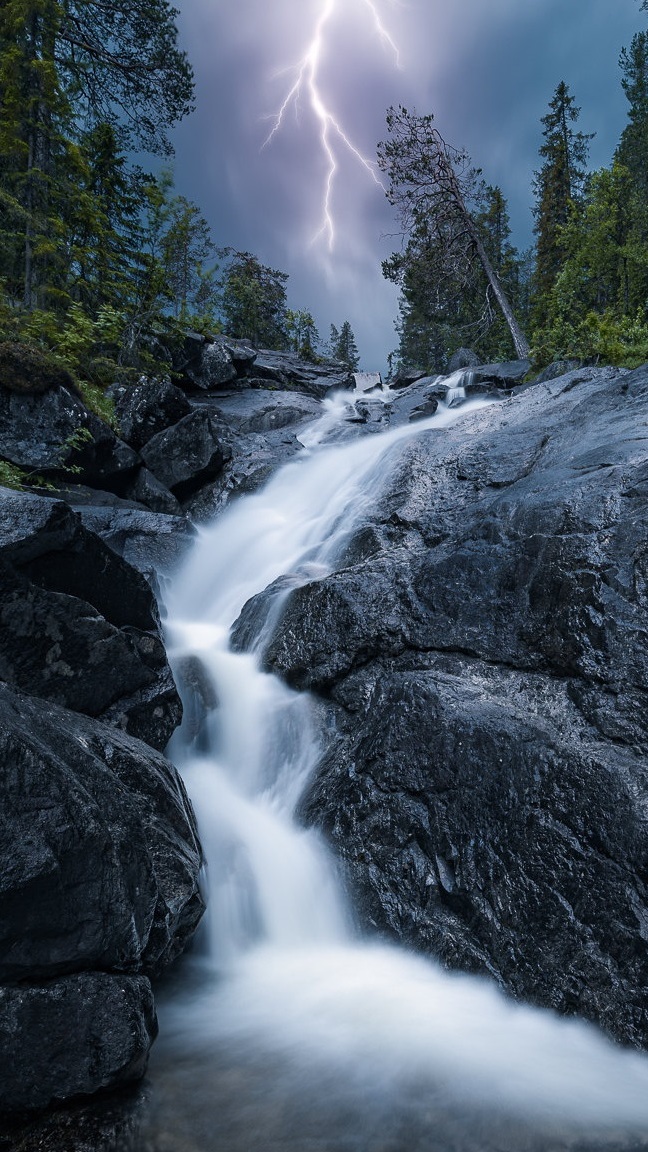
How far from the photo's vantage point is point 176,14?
54.0ft

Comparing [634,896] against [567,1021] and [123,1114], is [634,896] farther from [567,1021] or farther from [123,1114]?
[123,1114]

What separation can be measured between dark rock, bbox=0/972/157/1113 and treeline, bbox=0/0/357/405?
479 inches

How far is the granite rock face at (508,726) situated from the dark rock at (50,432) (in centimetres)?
574

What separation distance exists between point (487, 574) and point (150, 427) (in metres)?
9.90

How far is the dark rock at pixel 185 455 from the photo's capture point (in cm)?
1255

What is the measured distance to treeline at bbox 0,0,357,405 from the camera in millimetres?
14273

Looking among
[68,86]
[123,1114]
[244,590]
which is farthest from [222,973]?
[68,86]

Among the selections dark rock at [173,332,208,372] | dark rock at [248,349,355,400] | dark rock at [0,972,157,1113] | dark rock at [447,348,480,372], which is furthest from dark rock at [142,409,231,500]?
dark rock at [447,348,480,372]

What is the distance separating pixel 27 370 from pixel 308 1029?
990 centimetres

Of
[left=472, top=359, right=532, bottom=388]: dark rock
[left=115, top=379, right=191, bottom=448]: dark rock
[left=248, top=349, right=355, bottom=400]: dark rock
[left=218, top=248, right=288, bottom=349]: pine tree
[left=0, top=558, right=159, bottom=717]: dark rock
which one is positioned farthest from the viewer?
[left=218, top=248, right=288, bottom=349]: pine tree

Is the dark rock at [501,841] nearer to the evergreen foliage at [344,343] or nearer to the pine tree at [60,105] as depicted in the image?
the pine tree at [60,105]

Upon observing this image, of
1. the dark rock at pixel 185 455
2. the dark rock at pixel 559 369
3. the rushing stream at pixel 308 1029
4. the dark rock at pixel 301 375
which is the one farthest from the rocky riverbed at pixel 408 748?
the dark rock at pixel 301 375

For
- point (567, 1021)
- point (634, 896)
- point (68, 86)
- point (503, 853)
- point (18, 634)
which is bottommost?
point (567, 1021)

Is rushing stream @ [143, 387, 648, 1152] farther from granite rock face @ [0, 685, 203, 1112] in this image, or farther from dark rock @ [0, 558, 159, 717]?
dark rock @ [0, 558, 159, 717]
